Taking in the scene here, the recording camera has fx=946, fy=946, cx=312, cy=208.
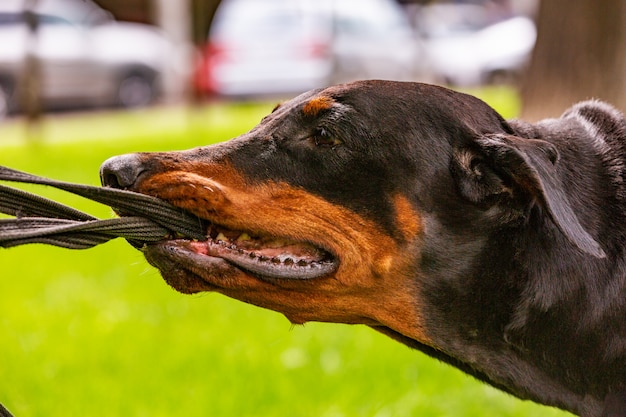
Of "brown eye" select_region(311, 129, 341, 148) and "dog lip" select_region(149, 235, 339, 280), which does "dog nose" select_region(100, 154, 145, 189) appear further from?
"brown eye" select_region(311, 129, 341, 148)

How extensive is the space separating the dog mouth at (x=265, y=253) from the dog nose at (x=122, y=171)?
0.25 meters

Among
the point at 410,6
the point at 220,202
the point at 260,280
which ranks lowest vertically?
the point at 410,6

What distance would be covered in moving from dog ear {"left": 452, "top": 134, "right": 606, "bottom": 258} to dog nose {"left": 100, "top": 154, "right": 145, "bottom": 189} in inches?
43.3

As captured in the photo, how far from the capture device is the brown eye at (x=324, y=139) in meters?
3.34

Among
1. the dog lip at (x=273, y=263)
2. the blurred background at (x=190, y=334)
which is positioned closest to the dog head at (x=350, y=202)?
the dog lip at (x=273, y=263)

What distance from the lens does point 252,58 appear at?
22.7 meters

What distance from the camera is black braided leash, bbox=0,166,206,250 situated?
2.93m

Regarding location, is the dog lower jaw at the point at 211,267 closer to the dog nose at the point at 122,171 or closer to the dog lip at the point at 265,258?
the dog lip at the point at 265,258

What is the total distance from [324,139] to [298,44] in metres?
18.9

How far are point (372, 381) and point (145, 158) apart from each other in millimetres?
2351

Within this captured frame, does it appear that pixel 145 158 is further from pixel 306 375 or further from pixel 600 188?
pixel 306 375

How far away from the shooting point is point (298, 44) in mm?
21953


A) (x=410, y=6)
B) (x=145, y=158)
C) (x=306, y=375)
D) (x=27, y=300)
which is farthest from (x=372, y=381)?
(x=410, y=6)

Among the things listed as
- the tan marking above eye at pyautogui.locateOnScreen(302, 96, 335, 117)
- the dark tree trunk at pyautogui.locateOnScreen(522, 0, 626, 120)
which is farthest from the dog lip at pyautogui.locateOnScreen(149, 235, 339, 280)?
the dark tree trunk at pyautogui.locateOnScreen(522, 0, 626, 120)
